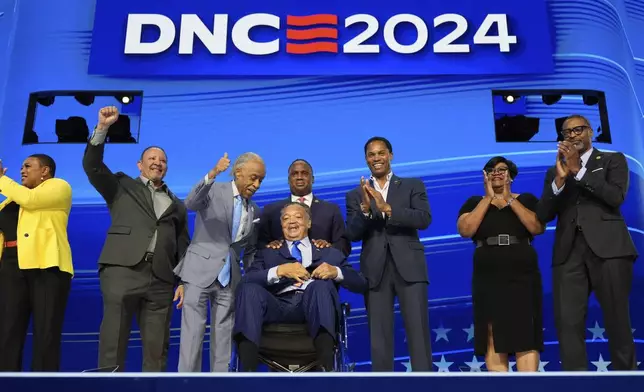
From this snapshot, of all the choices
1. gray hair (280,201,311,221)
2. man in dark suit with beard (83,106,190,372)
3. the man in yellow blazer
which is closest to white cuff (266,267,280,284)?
gray hair (280,201,311,221)

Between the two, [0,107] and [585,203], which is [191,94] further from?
[585,203]

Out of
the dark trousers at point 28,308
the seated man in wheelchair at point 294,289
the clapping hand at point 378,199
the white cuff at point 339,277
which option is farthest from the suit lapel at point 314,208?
the dark trousers at point 28,308

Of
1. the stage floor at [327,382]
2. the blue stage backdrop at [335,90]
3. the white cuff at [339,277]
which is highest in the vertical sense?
the blue stage backdrop at [335,90]

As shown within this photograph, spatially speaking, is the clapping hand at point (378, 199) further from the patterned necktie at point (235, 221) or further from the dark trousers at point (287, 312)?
the patterned necktie at point (235, 221)

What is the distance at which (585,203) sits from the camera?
12.4ft

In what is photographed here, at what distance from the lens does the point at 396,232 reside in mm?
3953

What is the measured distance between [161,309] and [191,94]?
2238 mm

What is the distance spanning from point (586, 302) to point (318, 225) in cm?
139

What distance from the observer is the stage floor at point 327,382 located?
5.93ft

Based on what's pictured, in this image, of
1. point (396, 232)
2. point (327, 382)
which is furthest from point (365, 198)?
point (327, 382)

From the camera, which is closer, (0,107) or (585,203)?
(585,203)

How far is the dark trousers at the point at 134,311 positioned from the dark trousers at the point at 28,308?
0.27 metres

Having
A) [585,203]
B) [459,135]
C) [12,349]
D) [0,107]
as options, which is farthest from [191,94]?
[585,203]

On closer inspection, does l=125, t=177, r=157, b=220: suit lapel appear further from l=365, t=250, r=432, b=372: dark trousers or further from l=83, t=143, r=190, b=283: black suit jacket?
l=365, t=250, r=432, b=372: dark trousers
